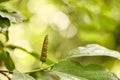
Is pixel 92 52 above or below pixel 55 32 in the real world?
below

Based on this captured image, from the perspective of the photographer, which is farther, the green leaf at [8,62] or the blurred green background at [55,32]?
the blurred green background at [55,32]

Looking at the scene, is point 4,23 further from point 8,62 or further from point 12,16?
point 8,62

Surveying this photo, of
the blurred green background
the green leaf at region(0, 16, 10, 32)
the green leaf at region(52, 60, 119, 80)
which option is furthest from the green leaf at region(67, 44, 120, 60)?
the blurred green background

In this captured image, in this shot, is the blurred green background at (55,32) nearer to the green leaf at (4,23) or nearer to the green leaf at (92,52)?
the green leaf at (92,52)

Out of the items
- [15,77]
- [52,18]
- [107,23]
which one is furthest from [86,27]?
[15,77]

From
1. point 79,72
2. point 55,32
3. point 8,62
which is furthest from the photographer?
point 55,32

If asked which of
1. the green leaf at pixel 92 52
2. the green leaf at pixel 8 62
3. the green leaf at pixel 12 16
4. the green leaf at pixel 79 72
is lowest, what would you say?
the green leaf at pixel 8 62

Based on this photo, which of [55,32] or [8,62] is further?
[55,32]

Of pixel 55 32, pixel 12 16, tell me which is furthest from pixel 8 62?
pixel 55 32

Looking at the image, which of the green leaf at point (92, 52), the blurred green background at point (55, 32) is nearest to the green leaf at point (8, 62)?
the green leaf at point (92, 52)
